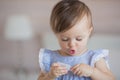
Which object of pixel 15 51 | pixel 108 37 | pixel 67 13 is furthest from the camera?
pixel 15 51

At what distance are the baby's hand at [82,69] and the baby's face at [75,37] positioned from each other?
59 mm

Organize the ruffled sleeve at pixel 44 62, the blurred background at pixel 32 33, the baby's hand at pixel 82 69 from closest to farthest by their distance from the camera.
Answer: the baby's hand at pixel 82 69 → the ruffled sleeve at pixel 44 62 → the blurred background at pixel 32 33

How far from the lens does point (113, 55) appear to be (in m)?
1.41

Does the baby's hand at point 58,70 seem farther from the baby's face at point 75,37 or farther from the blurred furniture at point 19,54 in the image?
the blurred furniture at point 19,54

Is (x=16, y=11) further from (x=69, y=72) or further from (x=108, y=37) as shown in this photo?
(x=69, y=72)

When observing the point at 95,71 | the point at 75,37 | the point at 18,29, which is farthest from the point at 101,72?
the point at 18,29

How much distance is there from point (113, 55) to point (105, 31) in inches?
5.4

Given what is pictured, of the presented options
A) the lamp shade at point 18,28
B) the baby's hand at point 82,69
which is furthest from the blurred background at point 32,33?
the baby's hand at point 82,69

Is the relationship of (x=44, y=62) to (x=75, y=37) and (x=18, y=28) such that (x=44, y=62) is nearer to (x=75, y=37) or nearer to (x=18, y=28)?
(x=75, y=37)

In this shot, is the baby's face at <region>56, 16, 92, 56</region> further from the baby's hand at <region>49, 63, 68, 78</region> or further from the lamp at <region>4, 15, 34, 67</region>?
the lamp at <region>4, 15, 34, 67</region>

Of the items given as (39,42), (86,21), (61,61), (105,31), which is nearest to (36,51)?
(39,42)

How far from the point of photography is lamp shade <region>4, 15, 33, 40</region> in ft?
4.62

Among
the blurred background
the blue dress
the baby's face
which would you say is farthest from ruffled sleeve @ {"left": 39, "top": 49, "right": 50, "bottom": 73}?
the blurred background

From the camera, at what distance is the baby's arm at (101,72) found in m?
0.87
